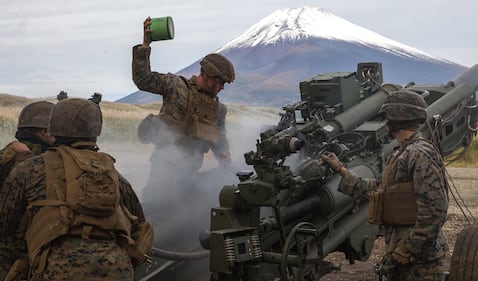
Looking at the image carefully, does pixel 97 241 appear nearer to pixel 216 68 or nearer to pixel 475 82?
pixel 216 68

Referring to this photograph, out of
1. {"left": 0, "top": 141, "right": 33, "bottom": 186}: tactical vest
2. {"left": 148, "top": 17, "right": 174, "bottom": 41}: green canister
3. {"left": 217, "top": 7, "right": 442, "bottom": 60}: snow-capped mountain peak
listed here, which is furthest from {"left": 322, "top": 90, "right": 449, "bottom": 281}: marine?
{"left": 217, "top": 7, "right": 442, "bottom": 60}: snow-capped mountain peak

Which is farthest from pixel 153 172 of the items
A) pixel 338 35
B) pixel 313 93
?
pixel 338 35

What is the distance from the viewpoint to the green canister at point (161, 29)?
19.7 feet

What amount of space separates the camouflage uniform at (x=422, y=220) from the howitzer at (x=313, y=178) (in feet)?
2.21

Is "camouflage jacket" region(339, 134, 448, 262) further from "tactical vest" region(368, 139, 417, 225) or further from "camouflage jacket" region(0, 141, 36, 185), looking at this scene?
"camouflage jacket" region(0, 141, 36, 185)

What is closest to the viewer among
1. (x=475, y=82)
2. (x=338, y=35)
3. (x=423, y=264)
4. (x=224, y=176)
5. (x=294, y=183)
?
(x=423, y=264)

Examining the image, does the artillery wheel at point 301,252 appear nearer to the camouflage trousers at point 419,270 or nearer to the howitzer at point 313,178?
the howitzer at point 313,178

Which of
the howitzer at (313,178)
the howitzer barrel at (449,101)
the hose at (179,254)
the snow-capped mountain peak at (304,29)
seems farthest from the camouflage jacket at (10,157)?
the snow-capped mountain peak at (304,29)

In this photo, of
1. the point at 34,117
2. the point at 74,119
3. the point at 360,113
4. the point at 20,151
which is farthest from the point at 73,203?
the point at 360,113

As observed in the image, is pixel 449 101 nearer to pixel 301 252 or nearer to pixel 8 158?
pixel 301 252

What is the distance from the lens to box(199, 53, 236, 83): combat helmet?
646 cm

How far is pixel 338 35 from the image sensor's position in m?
123

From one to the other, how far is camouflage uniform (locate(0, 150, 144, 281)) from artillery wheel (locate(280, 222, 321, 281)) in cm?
165

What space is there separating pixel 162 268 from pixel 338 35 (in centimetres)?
11998
